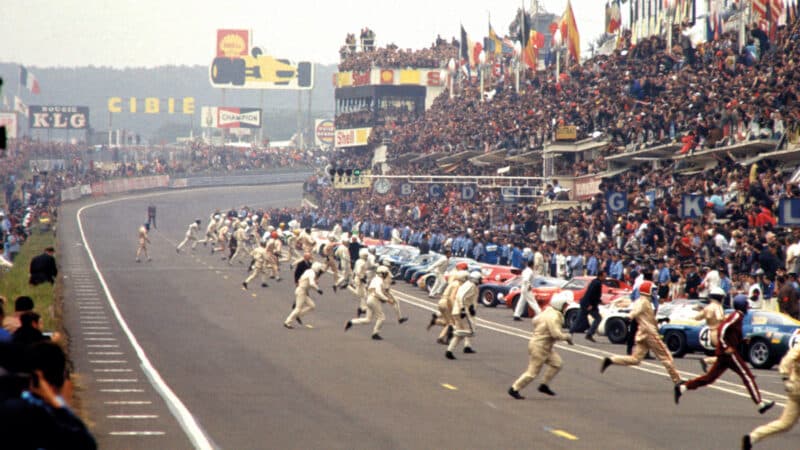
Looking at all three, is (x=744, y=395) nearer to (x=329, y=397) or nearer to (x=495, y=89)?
(x=329, y=397)

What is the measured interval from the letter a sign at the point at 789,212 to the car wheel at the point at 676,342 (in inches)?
170

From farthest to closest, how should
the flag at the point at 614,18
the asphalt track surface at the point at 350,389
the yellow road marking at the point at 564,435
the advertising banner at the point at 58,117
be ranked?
1. the advertising banner at the point at 58,117
2. the flag at the point at 614,18
3. the asphalt track surface at the point at 350,389
4. the yellow road marking at the point at 564,435

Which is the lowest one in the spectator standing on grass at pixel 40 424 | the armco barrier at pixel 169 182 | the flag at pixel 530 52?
the armco barrier at pixel 169 182

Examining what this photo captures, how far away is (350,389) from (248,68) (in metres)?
142

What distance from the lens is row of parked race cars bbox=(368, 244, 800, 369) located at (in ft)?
77.6

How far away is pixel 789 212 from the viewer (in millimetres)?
28188

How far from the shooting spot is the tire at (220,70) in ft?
511

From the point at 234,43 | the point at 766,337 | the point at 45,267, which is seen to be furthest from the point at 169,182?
the point at 766,337

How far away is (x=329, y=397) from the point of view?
18.1m

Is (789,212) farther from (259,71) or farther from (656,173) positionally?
(259,71)

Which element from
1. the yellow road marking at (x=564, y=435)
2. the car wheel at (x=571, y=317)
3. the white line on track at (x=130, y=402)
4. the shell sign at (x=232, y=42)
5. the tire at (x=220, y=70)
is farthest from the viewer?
the shell sign at (x=232, y=42)

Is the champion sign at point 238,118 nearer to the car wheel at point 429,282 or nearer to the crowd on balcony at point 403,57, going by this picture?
the crowd on balcony at point 403,57

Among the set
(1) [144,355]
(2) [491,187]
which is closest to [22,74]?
(2) [491,187]

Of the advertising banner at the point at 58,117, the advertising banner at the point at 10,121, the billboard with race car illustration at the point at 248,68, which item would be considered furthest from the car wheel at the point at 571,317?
the advertising banner at the point at 58,117
